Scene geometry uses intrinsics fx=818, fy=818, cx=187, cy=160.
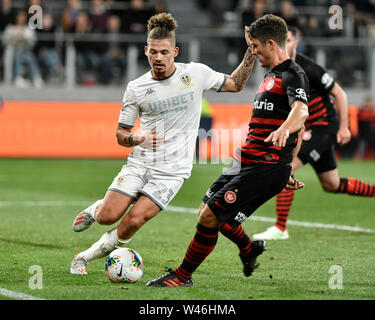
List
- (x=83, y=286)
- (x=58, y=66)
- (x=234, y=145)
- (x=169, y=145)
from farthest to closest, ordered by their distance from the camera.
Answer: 1. (x=58, y=66)
2. (x=234, y=145)
3. (x=169, y=145)
4. (x=83, y=286)

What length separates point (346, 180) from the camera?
10.2 meters

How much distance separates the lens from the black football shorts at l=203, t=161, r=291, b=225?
6.61 m

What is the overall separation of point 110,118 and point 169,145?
48.1ft

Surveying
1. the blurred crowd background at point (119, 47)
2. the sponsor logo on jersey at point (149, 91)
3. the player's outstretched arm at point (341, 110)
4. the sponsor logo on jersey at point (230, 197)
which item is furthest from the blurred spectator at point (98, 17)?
the sponsor logo on jersey at point (230, 197)

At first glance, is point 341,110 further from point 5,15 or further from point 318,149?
point 5,15

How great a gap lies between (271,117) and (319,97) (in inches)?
140

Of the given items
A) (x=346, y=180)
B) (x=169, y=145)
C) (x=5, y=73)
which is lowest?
(x=5, y=73)

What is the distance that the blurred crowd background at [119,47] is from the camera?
2269cm

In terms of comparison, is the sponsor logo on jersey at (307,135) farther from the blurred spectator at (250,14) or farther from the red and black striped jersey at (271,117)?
the blurred spectator at (250,14)

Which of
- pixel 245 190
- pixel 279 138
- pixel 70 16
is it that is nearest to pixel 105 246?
pixel 245 190

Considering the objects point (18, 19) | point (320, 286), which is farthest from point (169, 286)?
point (18, 19)

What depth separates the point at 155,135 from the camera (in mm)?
7254

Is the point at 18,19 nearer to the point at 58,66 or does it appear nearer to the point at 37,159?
the point at 58,66

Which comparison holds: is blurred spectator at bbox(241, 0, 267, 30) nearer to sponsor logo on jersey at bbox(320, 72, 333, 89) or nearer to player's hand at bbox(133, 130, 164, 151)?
sponsor logo on jersey at bbox(320, 72, 333, 89)
